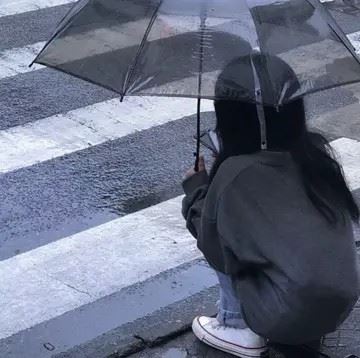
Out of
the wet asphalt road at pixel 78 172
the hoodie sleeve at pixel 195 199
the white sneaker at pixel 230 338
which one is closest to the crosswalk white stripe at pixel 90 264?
the wet asphalt road at pixel 78 172

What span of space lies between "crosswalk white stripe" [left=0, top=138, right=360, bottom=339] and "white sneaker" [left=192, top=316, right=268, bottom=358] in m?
0.77

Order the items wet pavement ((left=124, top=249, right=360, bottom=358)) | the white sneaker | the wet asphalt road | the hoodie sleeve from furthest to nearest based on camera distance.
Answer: the wet asphalt road
wet pavement ((left=124, top=249, right=360, bottom=358))
the white sneaker
the hoodie sleeve

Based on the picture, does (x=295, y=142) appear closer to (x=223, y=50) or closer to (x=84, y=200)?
(x=223, y=50)

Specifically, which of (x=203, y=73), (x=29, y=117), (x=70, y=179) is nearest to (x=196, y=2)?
(x=203, y=73)

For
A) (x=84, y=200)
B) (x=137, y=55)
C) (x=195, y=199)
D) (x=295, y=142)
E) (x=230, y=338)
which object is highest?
(x=137, y=55)

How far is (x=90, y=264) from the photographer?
214 inches

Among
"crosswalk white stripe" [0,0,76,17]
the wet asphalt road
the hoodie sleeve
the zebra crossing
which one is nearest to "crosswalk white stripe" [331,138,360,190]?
the zebra crossing

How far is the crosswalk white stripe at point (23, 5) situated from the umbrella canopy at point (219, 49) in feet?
19.1

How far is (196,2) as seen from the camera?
380 cm

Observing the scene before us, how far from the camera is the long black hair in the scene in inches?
150

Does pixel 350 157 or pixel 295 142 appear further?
pixel 350 157

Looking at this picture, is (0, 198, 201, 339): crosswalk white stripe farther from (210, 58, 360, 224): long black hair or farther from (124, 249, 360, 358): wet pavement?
(210, 58, 360, 224): long black hair

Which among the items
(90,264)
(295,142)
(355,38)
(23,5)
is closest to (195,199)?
(295,142)

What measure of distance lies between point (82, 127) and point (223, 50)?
11.7 ft
